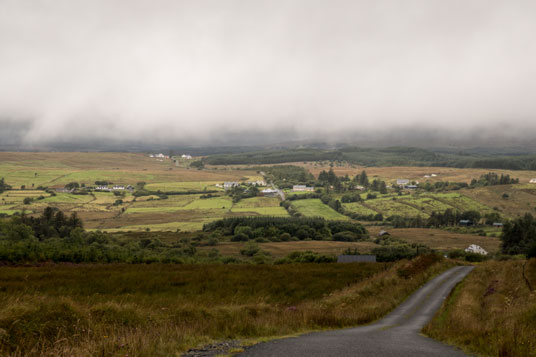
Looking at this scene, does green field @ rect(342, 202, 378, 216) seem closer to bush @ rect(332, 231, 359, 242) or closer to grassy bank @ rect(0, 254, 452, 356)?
bush @ rect(332, 231, 359, 242)

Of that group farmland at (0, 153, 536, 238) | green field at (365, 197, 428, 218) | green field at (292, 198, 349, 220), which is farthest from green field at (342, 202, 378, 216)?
green field at (292, 198, 349, 220)

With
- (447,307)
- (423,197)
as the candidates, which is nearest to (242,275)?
(447,307)

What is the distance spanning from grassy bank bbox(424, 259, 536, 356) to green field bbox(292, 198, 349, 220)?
9881 cm

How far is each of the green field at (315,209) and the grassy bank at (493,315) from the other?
98811mm

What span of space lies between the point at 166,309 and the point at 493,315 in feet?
57.8

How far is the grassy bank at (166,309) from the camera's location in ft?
33.5

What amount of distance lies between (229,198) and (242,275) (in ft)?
450


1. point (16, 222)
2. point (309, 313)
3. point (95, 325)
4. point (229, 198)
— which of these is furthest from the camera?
point (229, 198)

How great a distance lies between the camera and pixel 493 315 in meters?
21.3

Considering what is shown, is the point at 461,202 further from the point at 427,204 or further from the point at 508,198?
the point at 508,198

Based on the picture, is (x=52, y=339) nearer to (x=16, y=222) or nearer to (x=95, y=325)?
(x=95, y=325)

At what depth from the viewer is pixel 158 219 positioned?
12938 cm

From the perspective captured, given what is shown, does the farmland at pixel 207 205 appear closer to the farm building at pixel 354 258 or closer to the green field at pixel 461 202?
the green field at pixel 461 202

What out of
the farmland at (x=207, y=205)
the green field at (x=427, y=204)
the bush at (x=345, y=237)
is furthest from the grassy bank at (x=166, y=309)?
the green field at (x=427, y=204)
